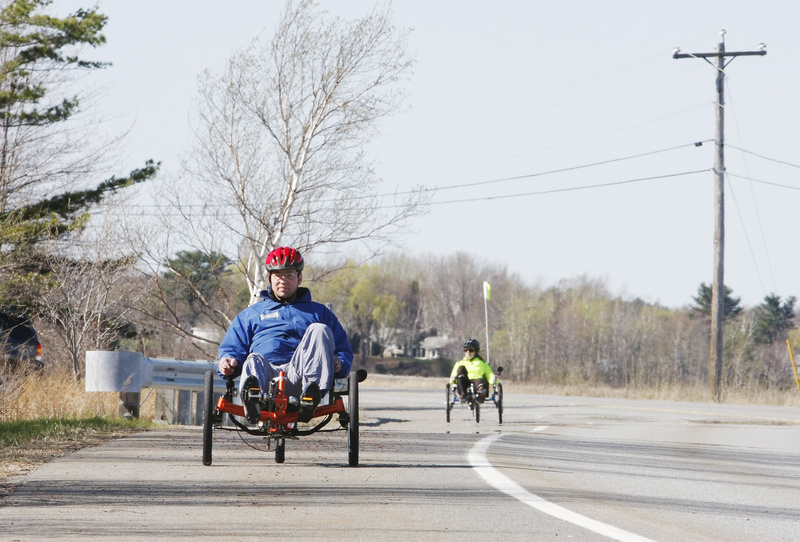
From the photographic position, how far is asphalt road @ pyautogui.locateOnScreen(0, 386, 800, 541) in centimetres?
561

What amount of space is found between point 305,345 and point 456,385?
455 inches

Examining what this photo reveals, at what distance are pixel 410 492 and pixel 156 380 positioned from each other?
28.6 ft

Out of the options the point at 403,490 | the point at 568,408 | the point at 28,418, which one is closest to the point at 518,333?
the point at 568,408

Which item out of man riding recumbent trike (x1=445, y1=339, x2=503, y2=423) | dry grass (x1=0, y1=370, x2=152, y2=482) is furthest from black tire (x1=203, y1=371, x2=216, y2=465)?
man riding recumbent trike (x1=445, y1=339, x2=503, y2=423)

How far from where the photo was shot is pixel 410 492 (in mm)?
7223

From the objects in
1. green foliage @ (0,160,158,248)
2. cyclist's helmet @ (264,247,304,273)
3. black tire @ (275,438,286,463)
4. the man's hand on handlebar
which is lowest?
black tire @ (275,438,286,463)

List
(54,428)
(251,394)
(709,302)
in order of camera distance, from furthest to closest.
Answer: (709,302) < (54,428) < (251,394)

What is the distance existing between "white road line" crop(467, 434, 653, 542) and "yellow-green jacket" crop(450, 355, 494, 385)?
9420 millimetres

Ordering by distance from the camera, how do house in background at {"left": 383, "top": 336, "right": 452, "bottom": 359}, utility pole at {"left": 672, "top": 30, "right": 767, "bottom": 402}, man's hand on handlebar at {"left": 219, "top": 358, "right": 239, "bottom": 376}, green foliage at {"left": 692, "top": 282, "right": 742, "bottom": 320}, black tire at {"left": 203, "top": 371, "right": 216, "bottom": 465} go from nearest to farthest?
1. man's hand on handlebar at {"left": 219, "top": 358, "right": 239, "bottom": 376}
2. black tire at {"left": 203, "top": 371, "right": 216, "bottom": 465}
3. utility pole at {"left": 672, "top": 30, "right": 767, "bottom": 402}
4. green foliage at {"left": 692, "top": 282, "right": 742, "bottom": 320}
5. house in background at {"left": 383, "top": 336, "right": 452, "bottom": 359}

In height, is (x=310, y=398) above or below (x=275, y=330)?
below

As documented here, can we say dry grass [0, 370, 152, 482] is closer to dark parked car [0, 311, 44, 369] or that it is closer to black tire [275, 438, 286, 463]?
dark parked car [0, 311, 44, 369]

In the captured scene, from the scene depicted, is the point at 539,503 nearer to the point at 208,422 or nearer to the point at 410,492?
the point at 410,492

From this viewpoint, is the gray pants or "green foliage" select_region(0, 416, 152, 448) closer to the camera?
the gray pants

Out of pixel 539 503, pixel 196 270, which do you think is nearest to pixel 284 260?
pixel 539 503
